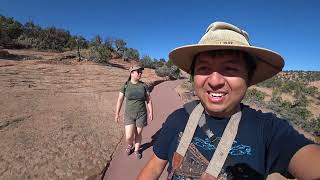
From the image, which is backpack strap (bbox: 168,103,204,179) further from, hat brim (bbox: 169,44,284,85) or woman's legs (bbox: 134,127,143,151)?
woman's legs (bbox: 134,127,143,151)

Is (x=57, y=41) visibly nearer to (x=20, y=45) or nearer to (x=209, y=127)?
(x=20, y=45)

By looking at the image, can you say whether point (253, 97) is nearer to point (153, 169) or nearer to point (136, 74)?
point (136, 74)

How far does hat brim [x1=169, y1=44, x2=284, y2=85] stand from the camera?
169cm

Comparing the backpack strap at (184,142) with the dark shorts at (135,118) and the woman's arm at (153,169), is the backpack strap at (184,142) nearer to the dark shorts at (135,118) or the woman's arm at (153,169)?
the woman's arm at (153,169)

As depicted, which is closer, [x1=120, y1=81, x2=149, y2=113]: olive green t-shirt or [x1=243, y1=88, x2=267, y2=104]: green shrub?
[x1=120, y1=81, x2=149, y2=113]: olive green t-shirt

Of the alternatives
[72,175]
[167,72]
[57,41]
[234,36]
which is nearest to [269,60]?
[234,36]

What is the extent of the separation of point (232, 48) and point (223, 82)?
0.19m

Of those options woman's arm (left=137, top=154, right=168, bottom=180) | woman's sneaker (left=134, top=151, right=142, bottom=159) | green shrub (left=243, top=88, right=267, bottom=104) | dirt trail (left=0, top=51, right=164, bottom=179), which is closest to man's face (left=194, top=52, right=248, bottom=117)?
woman's arm (left=137, top=154, right=168, bottom=180)

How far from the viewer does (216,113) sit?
1798 mm

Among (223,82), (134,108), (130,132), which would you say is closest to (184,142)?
(223,82)

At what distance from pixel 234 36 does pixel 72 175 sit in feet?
12.7

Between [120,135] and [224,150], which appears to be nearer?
[224,150]

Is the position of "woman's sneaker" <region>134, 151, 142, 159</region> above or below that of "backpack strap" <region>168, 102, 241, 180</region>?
below

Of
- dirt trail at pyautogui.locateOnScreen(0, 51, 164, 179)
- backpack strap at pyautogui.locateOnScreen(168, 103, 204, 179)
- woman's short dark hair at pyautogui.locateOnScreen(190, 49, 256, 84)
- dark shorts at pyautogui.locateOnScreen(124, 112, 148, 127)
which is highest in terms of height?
woman's short dark hair at pyautogui.locateOnScreen(190, 49, 256, 84)
